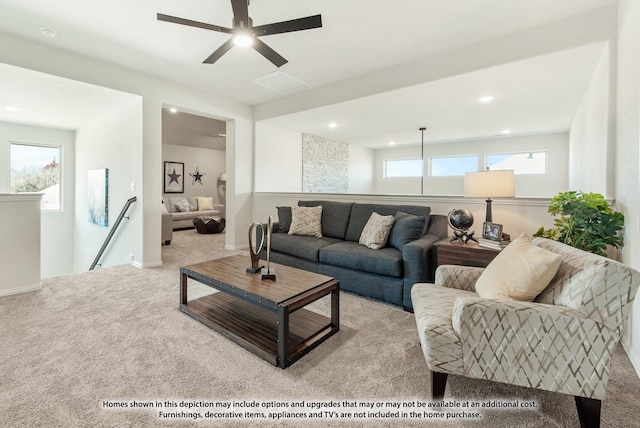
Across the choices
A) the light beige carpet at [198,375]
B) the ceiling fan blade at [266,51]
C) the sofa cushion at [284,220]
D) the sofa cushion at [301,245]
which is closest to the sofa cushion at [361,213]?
the sofa cushion at [301,245]

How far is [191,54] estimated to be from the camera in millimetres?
3420

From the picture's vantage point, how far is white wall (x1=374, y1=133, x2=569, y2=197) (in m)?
6.56

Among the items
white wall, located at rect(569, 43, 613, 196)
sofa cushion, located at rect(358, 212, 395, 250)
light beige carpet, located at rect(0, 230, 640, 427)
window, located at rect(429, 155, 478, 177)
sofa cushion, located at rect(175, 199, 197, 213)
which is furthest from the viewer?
sofa cushion, located at rect(175, 199, 197, 213)

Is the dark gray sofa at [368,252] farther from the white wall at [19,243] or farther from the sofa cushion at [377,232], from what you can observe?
the white wall at [19,243]


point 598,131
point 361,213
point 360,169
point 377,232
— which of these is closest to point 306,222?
point 361,213

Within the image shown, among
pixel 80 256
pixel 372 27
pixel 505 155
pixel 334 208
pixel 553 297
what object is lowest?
pixel 80 256

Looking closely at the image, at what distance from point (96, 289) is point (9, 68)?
2.45 meters

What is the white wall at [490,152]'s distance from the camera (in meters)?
6.56

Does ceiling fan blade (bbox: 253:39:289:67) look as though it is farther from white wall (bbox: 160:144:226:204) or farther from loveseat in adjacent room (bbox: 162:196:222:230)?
white wall (bbox: 160:144:226:204)

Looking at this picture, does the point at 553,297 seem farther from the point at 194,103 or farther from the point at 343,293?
the point at 194,103

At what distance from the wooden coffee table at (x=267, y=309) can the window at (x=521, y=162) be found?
6804 millimetres

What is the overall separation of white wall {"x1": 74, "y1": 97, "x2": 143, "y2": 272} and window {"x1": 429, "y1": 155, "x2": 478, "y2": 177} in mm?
6954

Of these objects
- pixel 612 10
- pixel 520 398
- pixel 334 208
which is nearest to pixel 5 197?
pixel 334 208

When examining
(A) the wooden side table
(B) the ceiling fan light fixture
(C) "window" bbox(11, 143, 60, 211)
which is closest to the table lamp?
(A) the wooden side table
